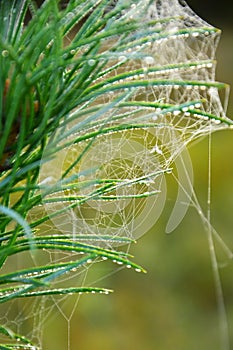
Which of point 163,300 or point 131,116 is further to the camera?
point 163,300

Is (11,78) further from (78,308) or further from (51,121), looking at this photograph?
(78,308)

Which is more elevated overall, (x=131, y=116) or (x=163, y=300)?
(x=131, y=116)

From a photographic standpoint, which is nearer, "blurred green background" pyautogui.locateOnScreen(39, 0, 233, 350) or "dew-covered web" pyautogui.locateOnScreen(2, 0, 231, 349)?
"dew-covered web" pyautogui.locateOnScreen(2, 0, 231, 349)

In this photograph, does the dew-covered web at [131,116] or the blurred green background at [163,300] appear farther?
the blurred green background at [163,300]

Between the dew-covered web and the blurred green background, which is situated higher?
the dew-covered web

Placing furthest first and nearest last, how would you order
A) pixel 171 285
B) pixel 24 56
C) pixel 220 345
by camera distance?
1. pixel 171 285
2. pixel 220 345
3. pixel 24 56

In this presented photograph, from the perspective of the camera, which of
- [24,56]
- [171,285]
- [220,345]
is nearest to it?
[24,56]

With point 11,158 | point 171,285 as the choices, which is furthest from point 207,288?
point 11,158

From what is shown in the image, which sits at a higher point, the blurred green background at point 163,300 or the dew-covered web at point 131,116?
the dew-covered web at point 131,116
